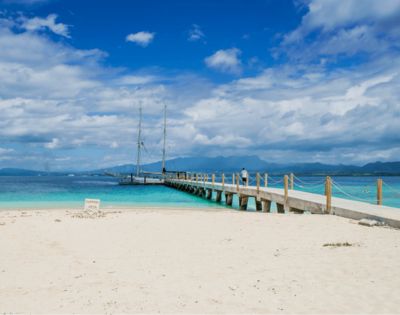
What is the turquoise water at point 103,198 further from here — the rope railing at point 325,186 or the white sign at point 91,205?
the white sign at point 91,205

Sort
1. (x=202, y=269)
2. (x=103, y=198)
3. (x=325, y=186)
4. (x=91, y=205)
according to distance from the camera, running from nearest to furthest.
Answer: (x=202, y=269), (x=325, y=186), (x=91, y=205), (x=103, y=198)

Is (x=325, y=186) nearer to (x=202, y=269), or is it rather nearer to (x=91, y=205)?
(x=202, y=269)

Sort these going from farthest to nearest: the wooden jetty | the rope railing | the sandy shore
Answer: the rope railing
the wooden jetty
the sandy shore

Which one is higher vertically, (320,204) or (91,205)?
(320,204)

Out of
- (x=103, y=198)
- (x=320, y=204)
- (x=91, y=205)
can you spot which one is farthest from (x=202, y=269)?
(x=103, y=198)

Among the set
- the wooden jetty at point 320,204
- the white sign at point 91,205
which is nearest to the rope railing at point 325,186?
the wooden jetty at point 320,204

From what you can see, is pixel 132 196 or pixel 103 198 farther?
pixel 132 196

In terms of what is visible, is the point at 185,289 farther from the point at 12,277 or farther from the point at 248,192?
the point at 248,192

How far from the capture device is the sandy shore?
5.82m

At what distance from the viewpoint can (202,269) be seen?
305 inches

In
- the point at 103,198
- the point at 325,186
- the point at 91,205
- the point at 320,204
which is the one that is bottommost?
the point at 103,198

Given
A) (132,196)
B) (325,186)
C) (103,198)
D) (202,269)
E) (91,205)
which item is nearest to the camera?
(202,269)

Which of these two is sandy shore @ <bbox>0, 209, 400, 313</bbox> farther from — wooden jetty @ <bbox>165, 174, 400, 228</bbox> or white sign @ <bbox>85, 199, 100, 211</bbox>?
white sign @ <bbox>85, 199, 100, 211</bbox>

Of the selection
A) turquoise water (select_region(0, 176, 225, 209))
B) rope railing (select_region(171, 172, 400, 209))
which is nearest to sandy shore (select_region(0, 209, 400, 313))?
rope railing (select_region(171, 172, 400, 209))
